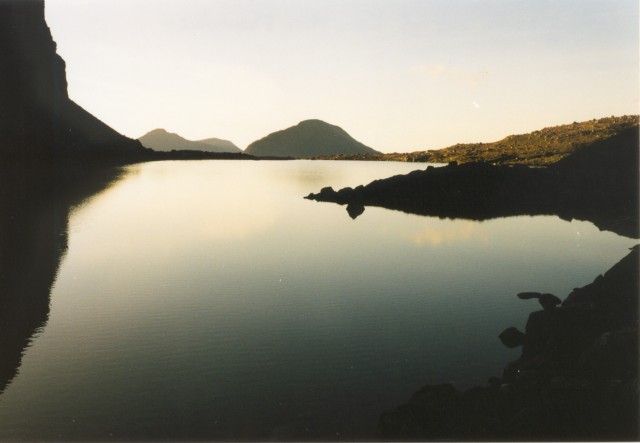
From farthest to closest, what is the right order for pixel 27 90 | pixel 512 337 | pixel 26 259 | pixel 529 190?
1. pixel 27 90
2. pixel 529 190
3. pixel 26 259
4. pixel 512 337

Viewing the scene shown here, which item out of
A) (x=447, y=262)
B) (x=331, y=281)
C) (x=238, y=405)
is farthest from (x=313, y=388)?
(x=447, y=262)

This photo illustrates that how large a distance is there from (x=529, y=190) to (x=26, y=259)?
6491 cm

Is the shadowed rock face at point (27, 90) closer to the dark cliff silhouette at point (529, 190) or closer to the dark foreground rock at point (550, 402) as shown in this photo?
A: the dark cliff silhouette at point (529, 190)

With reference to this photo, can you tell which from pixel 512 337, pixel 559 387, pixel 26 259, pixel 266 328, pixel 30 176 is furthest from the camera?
pixel 30 176

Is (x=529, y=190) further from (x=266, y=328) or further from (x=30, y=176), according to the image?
(x=30, y=176)

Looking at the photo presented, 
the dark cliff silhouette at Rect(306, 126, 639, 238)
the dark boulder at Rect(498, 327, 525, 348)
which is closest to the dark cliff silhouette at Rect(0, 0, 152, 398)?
the dark boulder at Rect(498, 327, 525, 348)

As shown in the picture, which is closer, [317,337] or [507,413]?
[507,413]

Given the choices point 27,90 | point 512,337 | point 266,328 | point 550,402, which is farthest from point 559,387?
point 27,90

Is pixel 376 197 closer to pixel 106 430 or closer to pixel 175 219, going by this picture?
pixel 175 219

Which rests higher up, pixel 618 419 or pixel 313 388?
pixel 618 419

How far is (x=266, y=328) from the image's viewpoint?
777 inches

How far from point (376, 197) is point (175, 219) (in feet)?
108

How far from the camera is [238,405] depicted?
1360cm

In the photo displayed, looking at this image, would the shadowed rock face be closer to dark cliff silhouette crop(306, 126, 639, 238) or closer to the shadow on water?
the shadow on water
